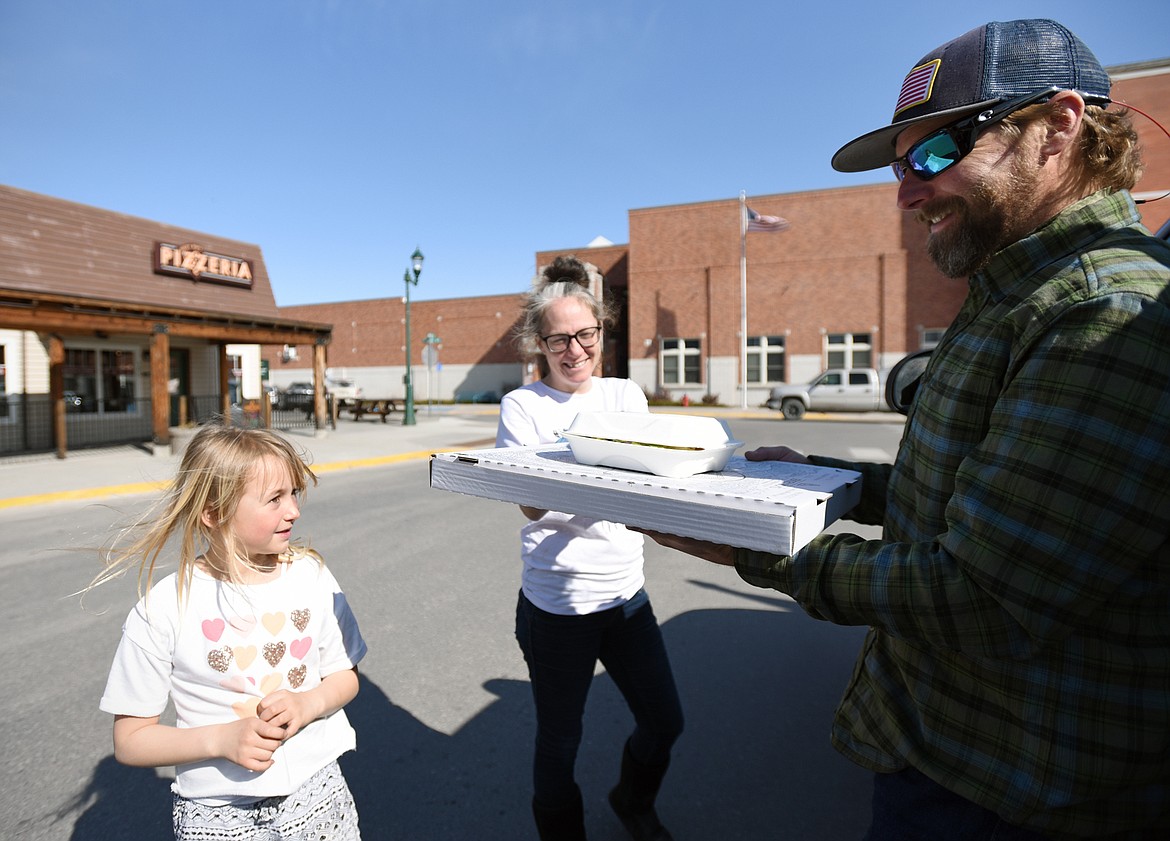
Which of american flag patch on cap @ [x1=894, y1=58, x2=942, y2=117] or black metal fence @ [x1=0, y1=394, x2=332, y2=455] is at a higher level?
american flag patch on cap @ [x1=894, y1=58, x2=942, y2=117]

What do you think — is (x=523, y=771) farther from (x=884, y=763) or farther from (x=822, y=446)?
(x=822, y=446)

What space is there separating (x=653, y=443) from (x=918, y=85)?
848mm

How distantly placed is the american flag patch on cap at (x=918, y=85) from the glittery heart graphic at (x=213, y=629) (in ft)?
6.39

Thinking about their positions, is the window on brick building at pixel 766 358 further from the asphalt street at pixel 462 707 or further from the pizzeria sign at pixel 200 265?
the asphalt street at pixel 462 707

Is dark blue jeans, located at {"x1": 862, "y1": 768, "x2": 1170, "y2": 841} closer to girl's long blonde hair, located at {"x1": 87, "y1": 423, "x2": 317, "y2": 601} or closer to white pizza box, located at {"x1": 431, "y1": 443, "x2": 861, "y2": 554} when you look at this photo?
white pizza box, located at {"x1": 431, "y1": 443, "x2": 861, "y2": 554}

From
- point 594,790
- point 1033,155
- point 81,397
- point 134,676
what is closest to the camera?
point 1033,155

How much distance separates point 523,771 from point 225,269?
2094 centimetres

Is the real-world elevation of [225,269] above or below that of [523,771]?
above

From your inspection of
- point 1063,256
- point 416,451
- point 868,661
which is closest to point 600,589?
point 868,661

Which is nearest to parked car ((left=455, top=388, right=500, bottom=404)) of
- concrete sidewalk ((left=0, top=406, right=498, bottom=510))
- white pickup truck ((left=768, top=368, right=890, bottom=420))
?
concrete sidewalk ((left=0, top=406, right=498, bottom=510))

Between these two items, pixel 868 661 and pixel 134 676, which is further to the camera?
pixel 134 676

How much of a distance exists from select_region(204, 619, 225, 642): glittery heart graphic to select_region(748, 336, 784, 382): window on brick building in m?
32.1

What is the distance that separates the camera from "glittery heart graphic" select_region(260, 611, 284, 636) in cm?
171

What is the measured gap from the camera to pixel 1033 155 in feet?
3.78
